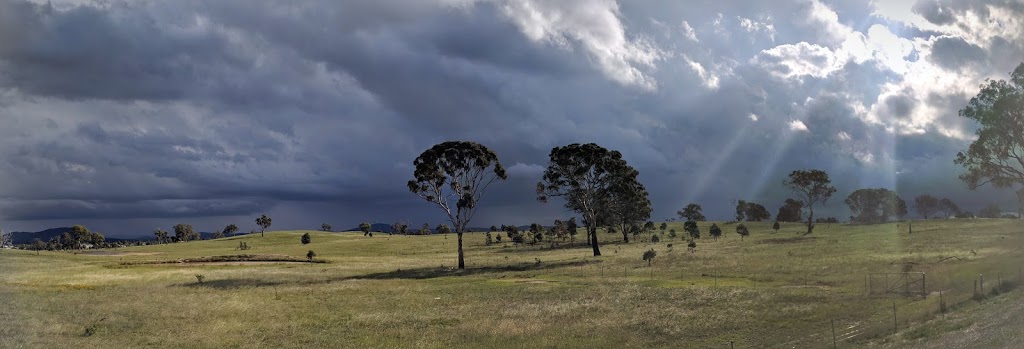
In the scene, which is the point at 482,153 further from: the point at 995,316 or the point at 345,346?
the point at 995,316

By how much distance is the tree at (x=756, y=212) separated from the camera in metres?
193

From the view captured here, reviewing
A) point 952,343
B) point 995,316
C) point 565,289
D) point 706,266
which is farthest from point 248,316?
point 706,266

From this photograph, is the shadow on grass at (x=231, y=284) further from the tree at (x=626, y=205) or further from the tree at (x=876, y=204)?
the tree at (x=876, y=204)

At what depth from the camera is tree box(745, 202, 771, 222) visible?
19262 centimetres

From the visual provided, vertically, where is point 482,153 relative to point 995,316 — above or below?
above

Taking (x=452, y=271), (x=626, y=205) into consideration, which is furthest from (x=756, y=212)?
(x=452, y=271)

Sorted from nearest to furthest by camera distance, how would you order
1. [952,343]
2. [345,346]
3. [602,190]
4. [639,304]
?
[952,343] < [345,346] < [639,304] < [602,190]

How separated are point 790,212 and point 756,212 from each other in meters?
11.3

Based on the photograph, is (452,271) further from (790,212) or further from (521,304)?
(790,212)

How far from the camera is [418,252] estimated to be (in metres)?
118

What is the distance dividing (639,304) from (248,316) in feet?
84.5

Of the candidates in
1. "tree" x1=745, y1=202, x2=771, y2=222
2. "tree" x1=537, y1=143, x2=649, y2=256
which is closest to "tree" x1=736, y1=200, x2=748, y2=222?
"tree" x1=745, y1=202, x2=771, y2=222

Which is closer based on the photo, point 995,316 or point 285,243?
point 995,316

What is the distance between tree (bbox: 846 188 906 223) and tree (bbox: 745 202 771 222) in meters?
26.8
